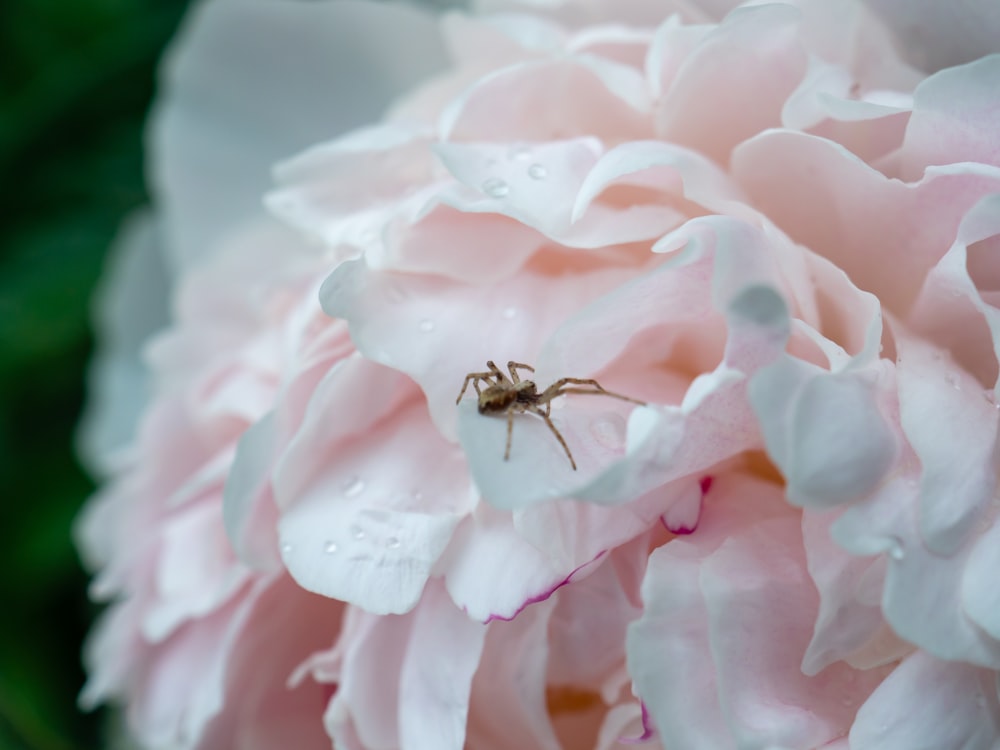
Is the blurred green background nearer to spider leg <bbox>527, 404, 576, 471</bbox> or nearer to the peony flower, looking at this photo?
the peony flower

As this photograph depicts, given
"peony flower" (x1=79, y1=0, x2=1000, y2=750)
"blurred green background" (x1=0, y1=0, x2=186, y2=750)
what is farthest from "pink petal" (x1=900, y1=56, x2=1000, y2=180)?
"blurred green background" (x1=0, y1=0, x2=186, y2=750)

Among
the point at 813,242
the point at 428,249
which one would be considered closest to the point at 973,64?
the point at 813,242

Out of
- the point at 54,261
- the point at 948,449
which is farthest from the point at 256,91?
the point at 948,449

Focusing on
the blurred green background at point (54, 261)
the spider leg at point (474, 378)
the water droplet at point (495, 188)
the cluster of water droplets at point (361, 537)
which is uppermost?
→ the water droplet at point (495, 188)

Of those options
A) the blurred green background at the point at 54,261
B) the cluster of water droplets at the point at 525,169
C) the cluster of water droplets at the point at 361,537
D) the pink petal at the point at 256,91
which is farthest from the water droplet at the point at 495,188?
the blurred green background at the point at 54,261

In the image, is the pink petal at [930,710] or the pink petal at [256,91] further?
the pink petal at [256,91]

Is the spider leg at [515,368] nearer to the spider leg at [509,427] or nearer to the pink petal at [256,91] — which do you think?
the spider leg at [509,427]

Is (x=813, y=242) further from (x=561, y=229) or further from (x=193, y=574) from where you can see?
(x=193, y=574)

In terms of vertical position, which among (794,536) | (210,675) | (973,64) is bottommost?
(210,675)
